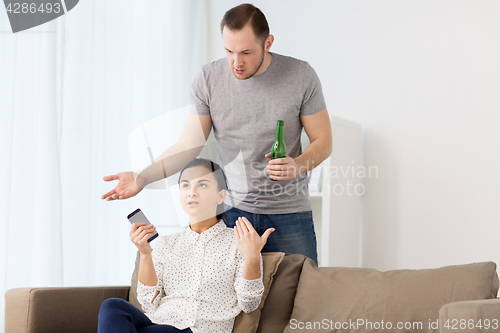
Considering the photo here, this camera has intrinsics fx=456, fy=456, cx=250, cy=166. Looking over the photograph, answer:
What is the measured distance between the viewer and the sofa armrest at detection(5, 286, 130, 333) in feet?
4.21

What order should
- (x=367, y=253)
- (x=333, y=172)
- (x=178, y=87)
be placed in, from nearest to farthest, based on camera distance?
(x=333, y=172), (x=367, y=253), (x=178, y=87)

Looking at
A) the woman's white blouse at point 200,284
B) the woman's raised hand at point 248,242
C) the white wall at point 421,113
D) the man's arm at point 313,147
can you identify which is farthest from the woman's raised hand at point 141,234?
the white wall at point 421,113

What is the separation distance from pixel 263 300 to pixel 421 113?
144 cm

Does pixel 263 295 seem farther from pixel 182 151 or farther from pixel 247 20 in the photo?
pixel 247 20

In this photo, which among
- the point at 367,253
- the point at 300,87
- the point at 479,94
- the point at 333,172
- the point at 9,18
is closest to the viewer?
the point at 300,87

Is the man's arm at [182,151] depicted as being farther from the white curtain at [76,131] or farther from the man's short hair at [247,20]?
the man's short hair at [247,20]

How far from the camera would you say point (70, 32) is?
215 centimetres

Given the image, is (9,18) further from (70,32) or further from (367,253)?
(367,253)

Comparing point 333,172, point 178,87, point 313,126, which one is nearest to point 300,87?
point 313,126

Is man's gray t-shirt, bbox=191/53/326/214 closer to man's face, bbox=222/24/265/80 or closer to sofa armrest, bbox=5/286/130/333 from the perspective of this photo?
man's face, bbox=222/24/265/80

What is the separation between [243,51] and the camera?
1399mm

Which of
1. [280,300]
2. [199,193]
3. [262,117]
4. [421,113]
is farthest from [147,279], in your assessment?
[421,113]

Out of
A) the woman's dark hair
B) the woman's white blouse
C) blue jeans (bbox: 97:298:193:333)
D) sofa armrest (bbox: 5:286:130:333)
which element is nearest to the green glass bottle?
the woman's dark hair

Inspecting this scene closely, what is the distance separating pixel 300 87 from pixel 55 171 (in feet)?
3.73
